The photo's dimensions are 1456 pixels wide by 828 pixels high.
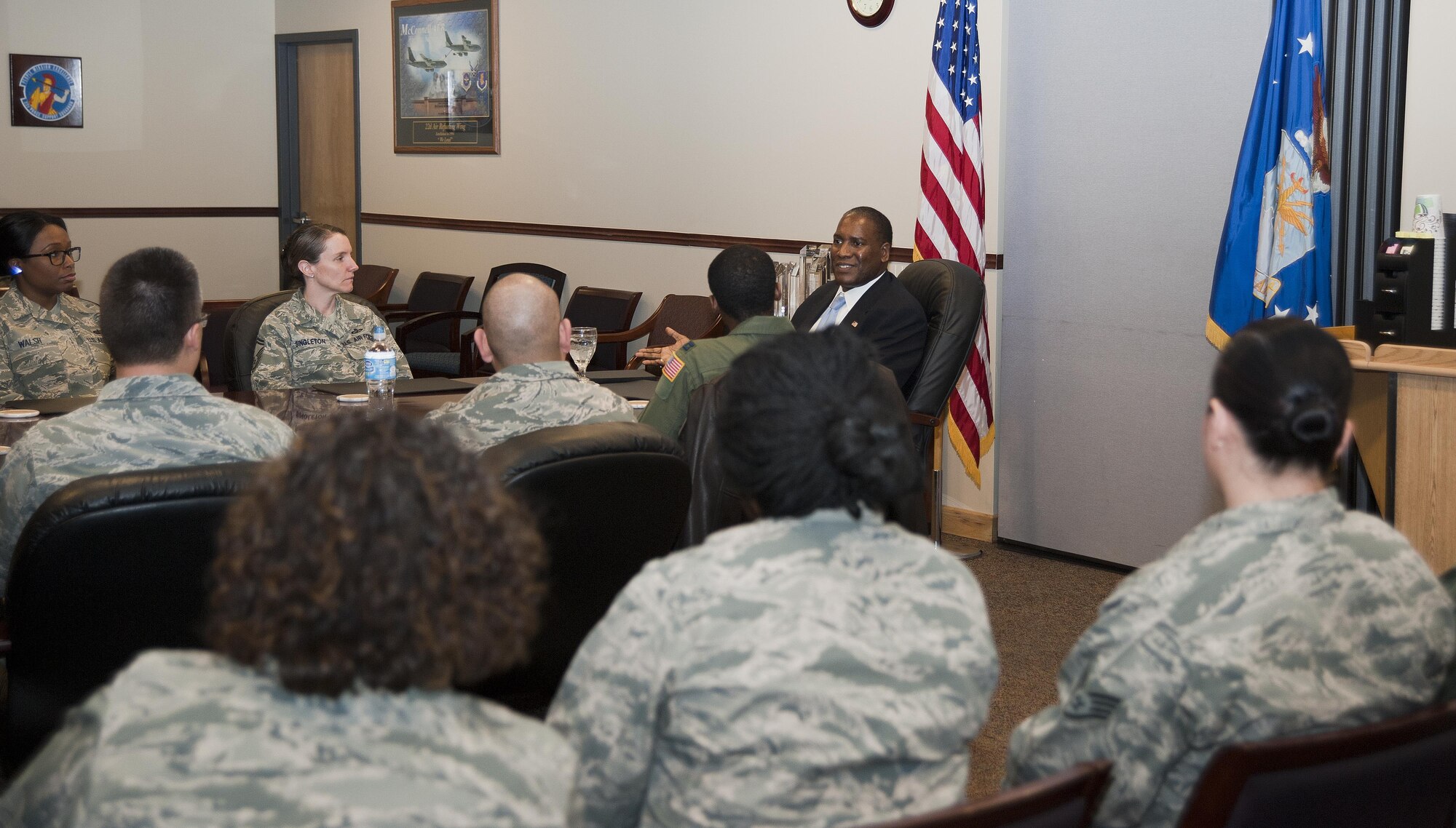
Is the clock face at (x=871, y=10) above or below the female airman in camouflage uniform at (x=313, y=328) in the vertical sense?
above

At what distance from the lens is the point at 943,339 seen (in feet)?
14.7

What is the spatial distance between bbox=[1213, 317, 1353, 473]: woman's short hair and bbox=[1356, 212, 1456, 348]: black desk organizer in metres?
2.09

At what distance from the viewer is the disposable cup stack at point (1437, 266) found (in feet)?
11.1

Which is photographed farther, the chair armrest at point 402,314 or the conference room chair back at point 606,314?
the chair armrest at point 402,314

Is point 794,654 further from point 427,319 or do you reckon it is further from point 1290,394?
point 427,319

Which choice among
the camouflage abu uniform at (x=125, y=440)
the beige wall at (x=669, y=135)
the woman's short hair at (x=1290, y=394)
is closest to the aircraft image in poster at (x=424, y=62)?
the beige wall at (x=669, y=135)

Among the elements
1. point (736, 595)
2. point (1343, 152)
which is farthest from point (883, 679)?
point (1343, 152)

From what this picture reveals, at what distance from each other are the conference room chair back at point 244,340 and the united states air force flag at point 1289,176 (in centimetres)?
298

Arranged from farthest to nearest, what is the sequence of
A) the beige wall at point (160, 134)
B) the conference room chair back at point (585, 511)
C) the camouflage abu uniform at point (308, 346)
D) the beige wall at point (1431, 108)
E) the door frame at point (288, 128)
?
1. the door frame at point (288, 128)
2. the beige wall at point (160, 134)
3. the camouflage abu uniform at point (308, 346)
4. the beige wall at point (1431, 108)
5. the conference room chair back at point (585, 511)

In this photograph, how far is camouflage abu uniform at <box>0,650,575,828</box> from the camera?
3.22 ft

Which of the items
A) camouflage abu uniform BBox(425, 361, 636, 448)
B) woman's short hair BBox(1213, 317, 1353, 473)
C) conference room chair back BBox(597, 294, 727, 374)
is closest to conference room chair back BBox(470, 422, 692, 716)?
camouflage abu uniform BBox(425, 361, 636, 448)

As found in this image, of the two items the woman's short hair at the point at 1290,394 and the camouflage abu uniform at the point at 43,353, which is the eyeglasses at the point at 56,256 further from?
the woman's short hair at the point at 1290,394

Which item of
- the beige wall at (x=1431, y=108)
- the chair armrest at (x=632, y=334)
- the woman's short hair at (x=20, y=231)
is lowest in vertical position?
the chair armrest at (x=632, y=334)

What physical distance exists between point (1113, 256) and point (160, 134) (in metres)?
6.46
